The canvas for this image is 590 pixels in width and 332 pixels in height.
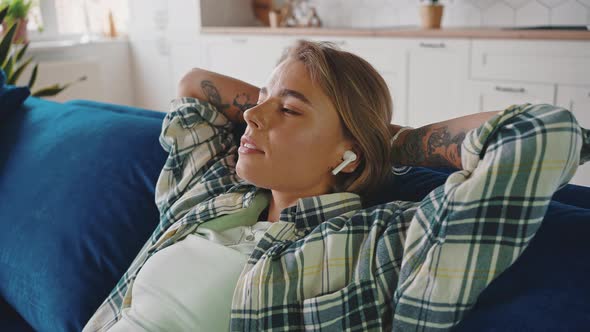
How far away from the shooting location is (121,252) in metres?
1.45

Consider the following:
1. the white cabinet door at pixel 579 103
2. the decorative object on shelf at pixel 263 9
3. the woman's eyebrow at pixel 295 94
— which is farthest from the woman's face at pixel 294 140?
the decorative object on shelf at pixel 263 9

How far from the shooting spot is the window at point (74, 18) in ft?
16.3

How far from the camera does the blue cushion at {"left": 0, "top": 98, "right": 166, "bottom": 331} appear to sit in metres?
1.40

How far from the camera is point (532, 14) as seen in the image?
3762mm

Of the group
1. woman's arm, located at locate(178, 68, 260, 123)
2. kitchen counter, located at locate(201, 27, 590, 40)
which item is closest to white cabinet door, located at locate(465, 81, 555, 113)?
kitchen counter, located at locate(201, 27, 590, 40)

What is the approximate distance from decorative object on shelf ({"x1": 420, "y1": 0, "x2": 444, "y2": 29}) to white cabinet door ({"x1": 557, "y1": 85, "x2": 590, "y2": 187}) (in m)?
0.90

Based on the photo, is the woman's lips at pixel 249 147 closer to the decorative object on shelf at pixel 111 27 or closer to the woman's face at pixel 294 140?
the woman's face at pixel 294 140

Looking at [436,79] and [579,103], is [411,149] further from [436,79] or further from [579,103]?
[436,79]

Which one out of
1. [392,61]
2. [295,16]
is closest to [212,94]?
[392,61]

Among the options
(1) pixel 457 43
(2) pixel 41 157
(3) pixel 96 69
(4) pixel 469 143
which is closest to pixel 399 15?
(1) pixel 457 43

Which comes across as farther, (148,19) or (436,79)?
(148,19)

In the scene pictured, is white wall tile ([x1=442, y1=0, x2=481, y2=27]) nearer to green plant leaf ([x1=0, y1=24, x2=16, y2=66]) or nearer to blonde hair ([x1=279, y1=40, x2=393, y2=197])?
green plant leaf ([x1=0, y1=24, x2=16, y2=66])

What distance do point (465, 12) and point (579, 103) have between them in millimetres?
1292

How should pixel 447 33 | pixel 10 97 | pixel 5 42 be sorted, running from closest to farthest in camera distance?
pixel 10 97, pixel 5 42, pixel 447 33
